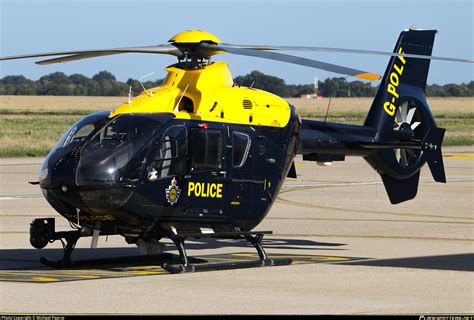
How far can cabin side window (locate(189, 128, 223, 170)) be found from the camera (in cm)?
1652

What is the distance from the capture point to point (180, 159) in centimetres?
1636

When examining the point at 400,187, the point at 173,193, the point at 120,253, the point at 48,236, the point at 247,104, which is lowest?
the point at 120,253

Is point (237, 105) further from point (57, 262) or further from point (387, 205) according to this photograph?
point (387, 205)

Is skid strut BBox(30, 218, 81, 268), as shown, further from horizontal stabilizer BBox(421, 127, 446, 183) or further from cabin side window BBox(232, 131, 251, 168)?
horizontal stabilizer BBox(421, 127, 446, 183)

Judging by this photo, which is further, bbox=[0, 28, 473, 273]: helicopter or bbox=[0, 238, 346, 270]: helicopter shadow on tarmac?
bbox=[0, 238, 346, 270]: helicopter shadow on tarmac

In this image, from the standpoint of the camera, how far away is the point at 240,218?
678 inches

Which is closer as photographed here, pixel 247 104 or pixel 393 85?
pixel 247 104

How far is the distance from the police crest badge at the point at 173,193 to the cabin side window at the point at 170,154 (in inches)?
6.3

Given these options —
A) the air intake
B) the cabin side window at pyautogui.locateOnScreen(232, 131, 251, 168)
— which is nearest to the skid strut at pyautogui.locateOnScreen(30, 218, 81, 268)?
the cabin side window at pyautogui.locateOnScreen(232, 131, 251, 168)

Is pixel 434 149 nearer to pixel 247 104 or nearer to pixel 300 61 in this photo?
pixel 247 104

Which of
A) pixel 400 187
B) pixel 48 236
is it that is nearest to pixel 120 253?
pixel 48 236

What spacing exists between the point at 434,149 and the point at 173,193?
5.68 metres

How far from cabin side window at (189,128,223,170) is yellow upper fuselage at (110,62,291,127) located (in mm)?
235

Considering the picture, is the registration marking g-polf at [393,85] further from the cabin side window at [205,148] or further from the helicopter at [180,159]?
the cabin side window at [205,148]
